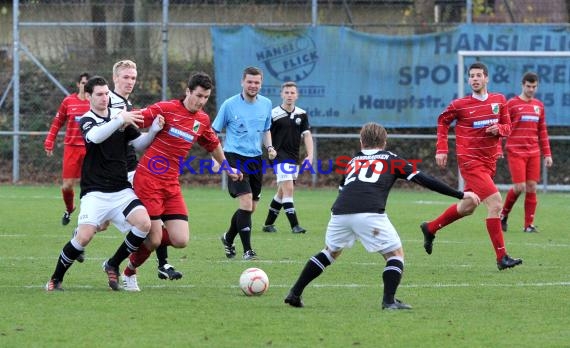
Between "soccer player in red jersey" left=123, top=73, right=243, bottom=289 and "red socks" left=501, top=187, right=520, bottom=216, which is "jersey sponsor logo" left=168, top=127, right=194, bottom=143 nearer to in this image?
"soccer player in red jersey" left=123, top=73, right=243, bottom=289

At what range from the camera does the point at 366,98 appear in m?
21.4

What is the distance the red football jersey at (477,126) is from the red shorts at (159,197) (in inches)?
127

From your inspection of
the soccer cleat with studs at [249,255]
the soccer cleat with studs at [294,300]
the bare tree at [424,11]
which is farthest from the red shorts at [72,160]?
the bare tree at [424,11]

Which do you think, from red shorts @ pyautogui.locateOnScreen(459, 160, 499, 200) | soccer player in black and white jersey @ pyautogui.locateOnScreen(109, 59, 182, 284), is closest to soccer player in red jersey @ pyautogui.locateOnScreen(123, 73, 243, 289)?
soccer player in black and white jersey @ pyautogui.locateOnScreen(109, 59, 182, 284)

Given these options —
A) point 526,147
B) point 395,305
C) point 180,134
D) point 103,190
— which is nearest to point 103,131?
point 103,190

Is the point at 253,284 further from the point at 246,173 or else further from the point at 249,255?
the point at 246,173

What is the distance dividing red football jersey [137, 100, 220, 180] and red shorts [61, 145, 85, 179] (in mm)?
5352

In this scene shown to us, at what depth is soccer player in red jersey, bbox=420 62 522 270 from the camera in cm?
1084

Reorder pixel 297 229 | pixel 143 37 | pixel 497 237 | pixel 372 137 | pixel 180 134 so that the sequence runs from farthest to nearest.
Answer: pixel 143 37
pixel 297 229
pixel 497 237
pixel 180 134
pixel 372 137

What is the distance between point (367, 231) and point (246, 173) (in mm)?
4044

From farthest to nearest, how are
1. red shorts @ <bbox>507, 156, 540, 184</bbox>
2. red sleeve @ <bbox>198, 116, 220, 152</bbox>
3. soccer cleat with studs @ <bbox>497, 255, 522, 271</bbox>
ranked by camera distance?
red shorts @ <bbox>507, 156, 540, 184</bbox>
soccer cleat with studs @ <bbox>497, 255, 522, 271</bbox>
red sleeve @ <bbox>198, 116, 220, 152</bbox>

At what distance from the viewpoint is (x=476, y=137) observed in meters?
11.0

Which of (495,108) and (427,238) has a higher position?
(495,108)

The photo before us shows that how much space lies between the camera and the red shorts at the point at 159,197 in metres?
8.91
